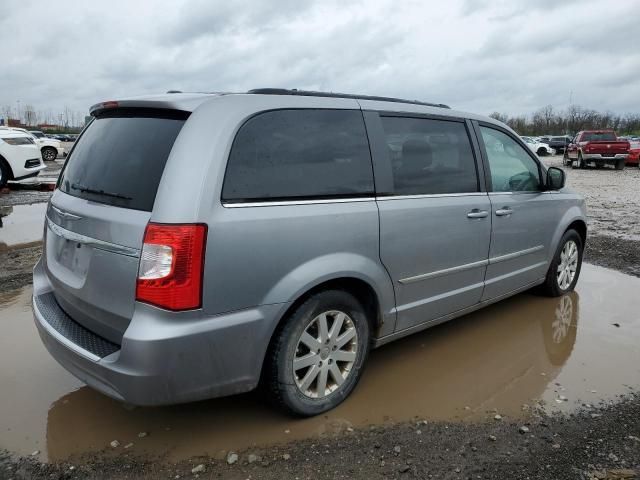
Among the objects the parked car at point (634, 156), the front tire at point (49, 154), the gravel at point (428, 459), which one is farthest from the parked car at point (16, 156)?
the parked car at point (634, 156)

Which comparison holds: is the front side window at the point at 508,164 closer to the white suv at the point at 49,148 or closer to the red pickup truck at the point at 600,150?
the red pickup truck at the point at 600,150

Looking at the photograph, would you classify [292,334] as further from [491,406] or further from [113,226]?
[491,406]

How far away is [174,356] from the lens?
2.36m

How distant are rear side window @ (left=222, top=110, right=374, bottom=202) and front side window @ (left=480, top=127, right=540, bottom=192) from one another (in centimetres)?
145

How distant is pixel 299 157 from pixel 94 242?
113 cm

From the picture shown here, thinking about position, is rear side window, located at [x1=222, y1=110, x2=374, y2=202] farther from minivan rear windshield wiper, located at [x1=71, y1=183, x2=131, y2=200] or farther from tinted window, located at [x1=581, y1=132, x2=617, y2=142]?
tinted window, located at [x1=581, y1=132, x2=617, y2=142]

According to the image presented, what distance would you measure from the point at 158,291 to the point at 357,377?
1419 mm

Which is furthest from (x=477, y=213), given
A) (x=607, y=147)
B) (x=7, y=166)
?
(x=607, y=147)

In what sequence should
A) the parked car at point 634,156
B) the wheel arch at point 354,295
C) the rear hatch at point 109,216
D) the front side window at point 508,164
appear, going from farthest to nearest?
the parked car at point 634,156 < the front side window at point 508,164 < the wheel arch at point 354,295 < the rear hatch at point 109,216

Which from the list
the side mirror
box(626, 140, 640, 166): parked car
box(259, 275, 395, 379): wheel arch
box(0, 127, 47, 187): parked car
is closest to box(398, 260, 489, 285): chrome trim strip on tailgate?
box(259, 275, 395, 379): wheel arch

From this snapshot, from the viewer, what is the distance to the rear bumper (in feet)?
7.72

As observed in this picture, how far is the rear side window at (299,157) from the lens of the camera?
259 cm

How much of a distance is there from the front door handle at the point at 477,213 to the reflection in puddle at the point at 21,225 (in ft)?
20.3

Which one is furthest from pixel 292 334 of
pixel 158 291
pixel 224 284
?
pixel 158 291
